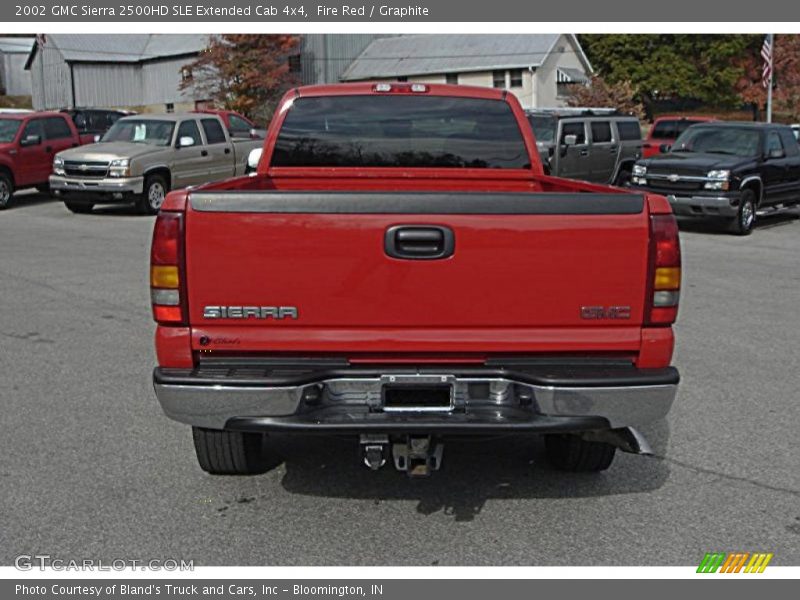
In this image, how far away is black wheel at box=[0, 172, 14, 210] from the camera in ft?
68.0

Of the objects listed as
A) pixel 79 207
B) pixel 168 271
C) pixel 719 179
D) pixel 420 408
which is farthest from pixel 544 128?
pixel 168 271

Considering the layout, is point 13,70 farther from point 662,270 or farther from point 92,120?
point 662,270

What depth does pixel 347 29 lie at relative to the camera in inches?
2470

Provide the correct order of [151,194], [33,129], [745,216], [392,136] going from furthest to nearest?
[33,129] < [151,194] < [745,216] < [392,136]

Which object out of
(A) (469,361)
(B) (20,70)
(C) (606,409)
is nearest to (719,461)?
(C) (606,409)

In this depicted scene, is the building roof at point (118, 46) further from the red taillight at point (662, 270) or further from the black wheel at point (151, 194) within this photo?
the red taillight at point (662, 270)

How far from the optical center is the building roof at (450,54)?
55.7 meters

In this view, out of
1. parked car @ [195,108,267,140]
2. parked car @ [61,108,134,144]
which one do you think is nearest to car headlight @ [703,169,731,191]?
parked car @ [195,108,267,140]

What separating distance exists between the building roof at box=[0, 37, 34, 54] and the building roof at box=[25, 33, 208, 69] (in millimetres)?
11644

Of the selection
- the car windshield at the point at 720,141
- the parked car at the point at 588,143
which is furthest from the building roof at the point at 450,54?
the car windshield at the point at 720,141

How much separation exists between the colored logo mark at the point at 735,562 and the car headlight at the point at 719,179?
41.8ft

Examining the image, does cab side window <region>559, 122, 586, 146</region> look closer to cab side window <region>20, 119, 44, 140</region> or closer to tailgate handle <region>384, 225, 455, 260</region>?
cab side window <region>20, 119, 44, 140</region>

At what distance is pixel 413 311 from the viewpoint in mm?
4312

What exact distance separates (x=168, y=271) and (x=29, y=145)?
18421 millimetres
